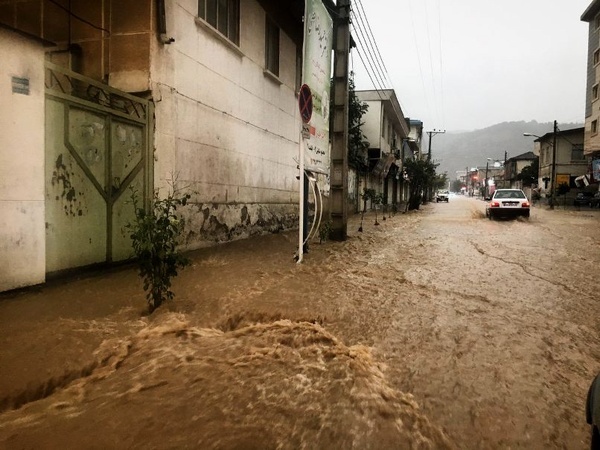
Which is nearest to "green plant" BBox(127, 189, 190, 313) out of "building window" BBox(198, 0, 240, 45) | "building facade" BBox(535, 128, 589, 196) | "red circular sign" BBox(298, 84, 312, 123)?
"red circular sign" BBox(298, 84, 312, 123)

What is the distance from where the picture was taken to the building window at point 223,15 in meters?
7.47

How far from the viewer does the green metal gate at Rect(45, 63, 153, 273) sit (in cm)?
462

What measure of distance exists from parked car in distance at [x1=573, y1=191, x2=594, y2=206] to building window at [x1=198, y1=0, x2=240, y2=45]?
3530cm

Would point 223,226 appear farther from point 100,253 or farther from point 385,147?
point 385,147

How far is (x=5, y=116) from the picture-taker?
4.02 m

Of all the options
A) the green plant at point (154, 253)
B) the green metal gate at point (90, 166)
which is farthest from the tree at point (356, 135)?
the green plant at point (154, 253)

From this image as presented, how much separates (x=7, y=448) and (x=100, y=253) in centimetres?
362

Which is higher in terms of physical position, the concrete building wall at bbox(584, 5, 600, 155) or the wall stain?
the concrete building wall at bbox(584, 5, 600, 155)

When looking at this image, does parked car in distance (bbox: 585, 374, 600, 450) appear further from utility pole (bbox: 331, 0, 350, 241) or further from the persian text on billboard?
utility pole (bbox: 331, 0, 350, 241)

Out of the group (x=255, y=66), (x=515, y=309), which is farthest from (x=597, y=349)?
(x=255, y=66)

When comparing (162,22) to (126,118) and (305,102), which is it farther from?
(305,102)

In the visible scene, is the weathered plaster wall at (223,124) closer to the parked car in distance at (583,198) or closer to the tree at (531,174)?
the parked car in distance at (583,198)

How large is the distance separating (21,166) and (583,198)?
39983 mm

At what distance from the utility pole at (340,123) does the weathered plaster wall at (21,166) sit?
6908 millimetres
